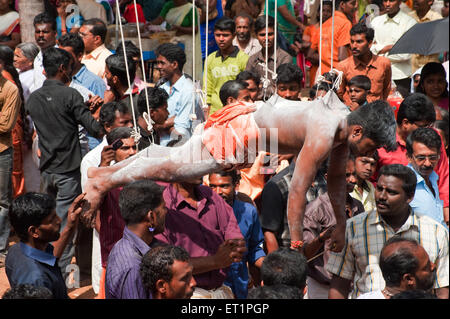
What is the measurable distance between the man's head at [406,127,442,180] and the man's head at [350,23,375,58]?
249cm

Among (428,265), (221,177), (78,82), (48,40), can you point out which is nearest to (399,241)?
(428,265)

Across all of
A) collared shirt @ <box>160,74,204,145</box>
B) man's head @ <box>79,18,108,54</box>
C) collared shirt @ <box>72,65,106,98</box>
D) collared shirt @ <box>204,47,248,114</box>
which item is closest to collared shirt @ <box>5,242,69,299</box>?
Result: collared shirt @ <box>160,74,204,145</box>

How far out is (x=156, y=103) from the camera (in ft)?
19.2

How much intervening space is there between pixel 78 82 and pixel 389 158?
300cm

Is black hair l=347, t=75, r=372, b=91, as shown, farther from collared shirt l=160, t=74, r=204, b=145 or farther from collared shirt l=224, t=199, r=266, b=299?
collared shirt l=224, t=199, r=266, b=299

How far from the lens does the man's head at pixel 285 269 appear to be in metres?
3.66

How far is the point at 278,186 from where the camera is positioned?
197 inches

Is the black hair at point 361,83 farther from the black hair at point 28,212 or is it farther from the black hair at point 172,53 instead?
the black hair at point 28,212

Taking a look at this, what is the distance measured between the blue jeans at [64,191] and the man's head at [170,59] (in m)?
1.30

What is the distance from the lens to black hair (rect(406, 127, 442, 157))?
5.48 metres

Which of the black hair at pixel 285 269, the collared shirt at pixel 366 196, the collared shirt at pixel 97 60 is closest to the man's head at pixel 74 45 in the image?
the collared shirt at pixel 97 60

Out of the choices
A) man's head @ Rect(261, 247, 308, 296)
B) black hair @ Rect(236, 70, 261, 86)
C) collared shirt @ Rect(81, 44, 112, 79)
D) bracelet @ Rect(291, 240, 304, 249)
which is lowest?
collared shirt @ Rect(81, 44, 112, 79)

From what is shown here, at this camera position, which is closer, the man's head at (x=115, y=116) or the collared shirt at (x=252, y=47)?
the man's head at (x=115, y=116)

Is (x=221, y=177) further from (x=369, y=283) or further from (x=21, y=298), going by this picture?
(x=21, y=298)
